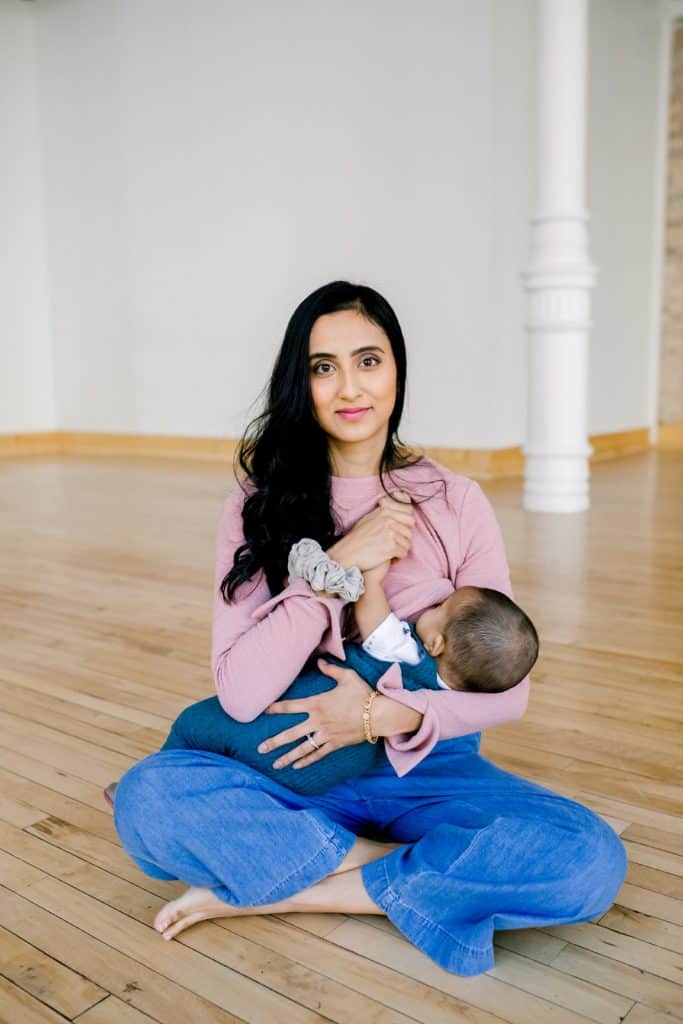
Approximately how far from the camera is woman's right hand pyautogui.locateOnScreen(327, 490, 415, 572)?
4.25 ft

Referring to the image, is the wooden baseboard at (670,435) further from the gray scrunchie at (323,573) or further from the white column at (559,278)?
the gray scrunchie at (323,573)

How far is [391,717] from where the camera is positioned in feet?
4.19

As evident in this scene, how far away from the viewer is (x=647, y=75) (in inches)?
259

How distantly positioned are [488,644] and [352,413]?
0.36m

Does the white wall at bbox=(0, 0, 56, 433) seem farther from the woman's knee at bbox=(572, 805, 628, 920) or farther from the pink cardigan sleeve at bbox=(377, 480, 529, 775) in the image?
the woman's knee at bbox=(572, 805, 628, 920)

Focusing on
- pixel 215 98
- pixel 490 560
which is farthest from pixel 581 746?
pixel 215 98

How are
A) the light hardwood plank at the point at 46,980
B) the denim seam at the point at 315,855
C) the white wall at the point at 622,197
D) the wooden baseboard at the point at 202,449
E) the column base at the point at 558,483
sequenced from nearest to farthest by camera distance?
the light hardwood plank at the point at 46,980
the denim seam at the point at 315,855
the column base at the point at 558,483
the wooden baseboard at the point at 202,449
the white wall at the point at 622,197

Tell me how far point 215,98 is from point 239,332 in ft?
4.90

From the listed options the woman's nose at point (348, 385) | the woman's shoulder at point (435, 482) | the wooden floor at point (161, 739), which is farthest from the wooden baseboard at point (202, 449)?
the woman's nose at point (348, 385)

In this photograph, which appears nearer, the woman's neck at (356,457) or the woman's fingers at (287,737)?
the woman's fingers at (287,737)

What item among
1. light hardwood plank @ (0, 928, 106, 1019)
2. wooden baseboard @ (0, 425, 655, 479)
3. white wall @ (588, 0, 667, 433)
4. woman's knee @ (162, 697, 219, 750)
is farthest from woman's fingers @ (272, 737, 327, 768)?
white wall @ (588, 0, 667, 433)

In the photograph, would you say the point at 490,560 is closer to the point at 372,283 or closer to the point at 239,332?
the point at 372,283

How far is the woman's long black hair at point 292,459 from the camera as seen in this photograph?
1358mm

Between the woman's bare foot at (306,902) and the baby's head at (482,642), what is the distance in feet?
0.89
